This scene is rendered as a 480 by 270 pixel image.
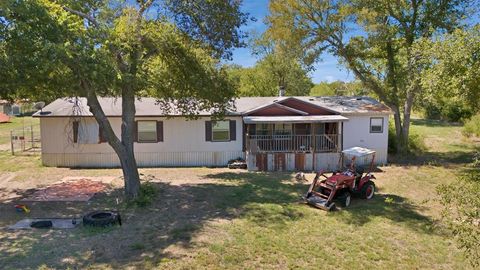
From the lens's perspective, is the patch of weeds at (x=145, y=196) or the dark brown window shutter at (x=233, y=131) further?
the dark brown window shutter at (x=233, y=131)

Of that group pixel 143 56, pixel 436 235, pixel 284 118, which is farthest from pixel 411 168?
pixel 143 56

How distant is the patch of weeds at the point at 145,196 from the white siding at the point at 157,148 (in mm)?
4865

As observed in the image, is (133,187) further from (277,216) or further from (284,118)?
(284,118)

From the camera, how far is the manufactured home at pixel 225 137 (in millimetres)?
17906

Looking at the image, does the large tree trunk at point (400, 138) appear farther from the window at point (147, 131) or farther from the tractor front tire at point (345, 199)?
the window at point (147, 131)

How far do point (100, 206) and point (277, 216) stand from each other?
567 cm

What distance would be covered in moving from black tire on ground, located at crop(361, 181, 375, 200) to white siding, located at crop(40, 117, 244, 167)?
734cm

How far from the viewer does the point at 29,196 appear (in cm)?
1302

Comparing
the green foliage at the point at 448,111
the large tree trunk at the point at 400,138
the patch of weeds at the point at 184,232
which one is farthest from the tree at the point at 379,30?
the green foliage at the point at 448,111

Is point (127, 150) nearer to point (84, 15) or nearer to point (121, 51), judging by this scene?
point (121, 51)

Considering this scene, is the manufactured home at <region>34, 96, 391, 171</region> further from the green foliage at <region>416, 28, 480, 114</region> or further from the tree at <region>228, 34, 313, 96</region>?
the tree at <region>228, 34, 313, 96</region>

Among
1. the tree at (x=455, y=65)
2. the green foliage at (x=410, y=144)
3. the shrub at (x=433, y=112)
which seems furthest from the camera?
the shrub at (x=433, y=112)

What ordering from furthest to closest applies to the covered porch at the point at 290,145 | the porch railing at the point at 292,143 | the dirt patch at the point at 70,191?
the porch railing at the point at 292,143 < the covered porch at the point at 290,145 < the dirt patch at the point at 70,191

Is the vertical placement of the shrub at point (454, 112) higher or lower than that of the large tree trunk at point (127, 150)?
higher
